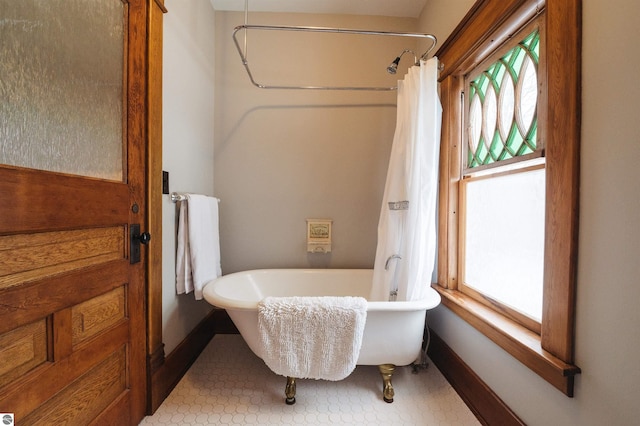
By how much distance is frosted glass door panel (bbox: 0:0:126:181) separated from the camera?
71cm

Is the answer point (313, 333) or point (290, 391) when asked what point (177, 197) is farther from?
point (290, 391)

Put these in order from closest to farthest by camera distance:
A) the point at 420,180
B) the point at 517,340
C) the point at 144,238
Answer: the point at 517,340
the point at 144,238
the point at 420,180

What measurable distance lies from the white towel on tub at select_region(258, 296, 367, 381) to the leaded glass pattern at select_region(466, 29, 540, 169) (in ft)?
3.16

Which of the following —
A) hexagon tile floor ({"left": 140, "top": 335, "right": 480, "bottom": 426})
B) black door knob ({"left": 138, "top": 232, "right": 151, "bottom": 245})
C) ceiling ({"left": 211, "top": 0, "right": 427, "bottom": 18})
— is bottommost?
hexagon tile floor ({"left": 140, "top": 335, "right": 480, "bottom": 426})

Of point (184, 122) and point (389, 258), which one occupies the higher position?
point (184, 122)

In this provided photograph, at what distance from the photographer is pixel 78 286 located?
860 mm

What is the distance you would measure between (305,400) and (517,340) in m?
0.97

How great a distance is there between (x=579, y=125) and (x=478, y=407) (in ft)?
3.94

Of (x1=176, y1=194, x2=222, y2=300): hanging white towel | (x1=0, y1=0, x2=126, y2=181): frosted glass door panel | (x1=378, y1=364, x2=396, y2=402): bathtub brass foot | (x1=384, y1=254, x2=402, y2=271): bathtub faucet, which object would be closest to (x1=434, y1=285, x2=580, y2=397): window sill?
(x1=384, y1=254, x2=402, y2=271): bathtub faucet

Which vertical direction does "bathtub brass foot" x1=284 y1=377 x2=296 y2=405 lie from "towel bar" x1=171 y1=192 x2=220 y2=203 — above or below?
below

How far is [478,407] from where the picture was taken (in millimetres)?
1170

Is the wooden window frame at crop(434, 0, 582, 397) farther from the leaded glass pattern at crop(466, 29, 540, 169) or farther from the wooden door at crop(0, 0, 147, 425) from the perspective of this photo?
the wooden door at crop(0, 0, 147, 425)

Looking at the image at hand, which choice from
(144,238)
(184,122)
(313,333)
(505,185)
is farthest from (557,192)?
(184,122)

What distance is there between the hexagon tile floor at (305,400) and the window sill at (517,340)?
423 mm
